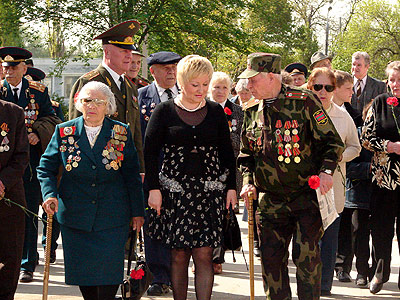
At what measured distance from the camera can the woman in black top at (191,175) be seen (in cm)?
593

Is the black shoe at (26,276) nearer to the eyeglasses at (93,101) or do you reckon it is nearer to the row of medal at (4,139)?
the row of medal at (4,139)

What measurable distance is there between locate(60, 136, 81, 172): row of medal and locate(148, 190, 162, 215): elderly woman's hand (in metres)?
0.67

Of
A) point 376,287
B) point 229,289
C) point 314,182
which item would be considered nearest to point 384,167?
point 376,287

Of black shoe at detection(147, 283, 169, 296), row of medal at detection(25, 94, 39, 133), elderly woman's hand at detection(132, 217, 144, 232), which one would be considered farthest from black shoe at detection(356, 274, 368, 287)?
row of medal at detection(25, 94, 39, 133)

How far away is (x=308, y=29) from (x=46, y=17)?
3428cm

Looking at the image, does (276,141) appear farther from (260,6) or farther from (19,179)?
(260,6)

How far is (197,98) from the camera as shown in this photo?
5918mm

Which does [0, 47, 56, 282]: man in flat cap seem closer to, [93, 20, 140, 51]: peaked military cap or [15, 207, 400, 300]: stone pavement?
[15, 207, 400, 300]: stone pavement

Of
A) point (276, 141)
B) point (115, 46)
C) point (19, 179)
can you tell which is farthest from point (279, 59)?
point (19, 179)

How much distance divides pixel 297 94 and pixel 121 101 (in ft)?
→ 5.85

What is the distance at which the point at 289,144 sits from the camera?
18.6ft

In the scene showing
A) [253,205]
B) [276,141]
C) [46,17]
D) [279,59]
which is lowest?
[253,205]

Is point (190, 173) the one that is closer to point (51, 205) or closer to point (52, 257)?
point (51, 205)

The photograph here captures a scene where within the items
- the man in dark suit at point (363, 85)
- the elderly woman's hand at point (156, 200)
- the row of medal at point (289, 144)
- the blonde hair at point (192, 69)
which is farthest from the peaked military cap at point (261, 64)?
the man in dark suit at point (363, 85)
